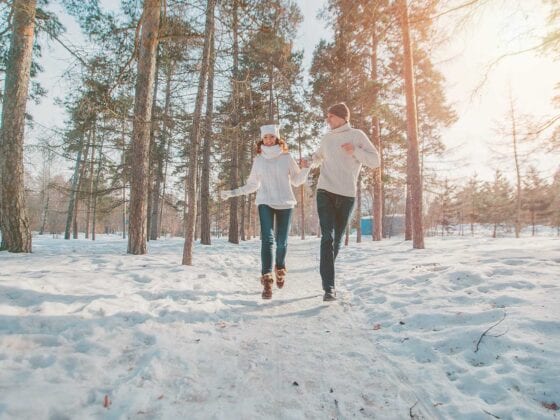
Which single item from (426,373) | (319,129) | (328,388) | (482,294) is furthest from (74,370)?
(319,129)

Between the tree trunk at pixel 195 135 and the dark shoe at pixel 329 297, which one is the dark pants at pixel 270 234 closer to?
the dark shoe at pixel 329 297

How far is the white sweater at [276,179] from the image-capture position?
4168mm

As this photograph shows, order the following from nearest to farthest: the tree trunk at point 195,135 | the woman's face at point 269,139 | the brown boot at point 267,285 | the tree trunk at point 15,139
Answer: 1. the brown boot at point 267,285
2. the woman's face at point 269,139
3. the tree trunk at point 195,135
4. the tree trunk at point 15,139

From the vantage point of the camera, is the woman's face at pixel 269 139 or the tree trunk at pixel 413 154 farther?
the tree trunk at pixel 413 154

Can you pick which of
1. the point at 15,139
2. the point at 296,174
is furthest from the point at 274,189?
the point at 15,139

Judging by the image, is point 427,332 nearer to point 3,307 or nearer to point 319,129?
point 3,307

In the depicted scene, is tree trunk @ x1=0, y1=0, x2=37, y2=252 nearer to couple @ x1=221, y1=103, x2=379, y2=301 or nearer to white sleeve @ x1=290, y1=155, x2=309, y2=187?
couple @ x1=221, y1=103, x2=379, y2=301

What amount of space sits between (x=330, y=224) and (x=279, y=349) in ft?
5.80


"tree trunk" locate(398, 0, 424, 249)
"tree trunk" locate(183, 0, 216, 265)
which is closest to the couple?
"tree trunk" locate(183, 0, 216, 265)

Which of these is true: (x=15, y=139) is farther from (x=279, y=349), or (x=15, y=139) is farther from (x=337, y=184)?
(x=279, y=349)

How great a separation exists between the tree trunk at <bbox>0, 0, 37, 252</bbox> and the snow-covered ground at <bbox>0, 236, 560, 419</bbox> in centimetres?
270

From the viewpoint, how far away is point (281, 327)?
294 cm

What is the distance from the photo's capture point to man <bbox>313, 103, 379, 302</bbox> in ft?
12.4

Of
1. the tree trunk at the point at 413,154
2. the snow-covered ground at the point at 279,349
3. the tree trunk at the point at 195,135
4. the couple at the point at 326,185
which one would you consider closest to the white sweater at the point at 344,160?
the couple at the point at 326,185
